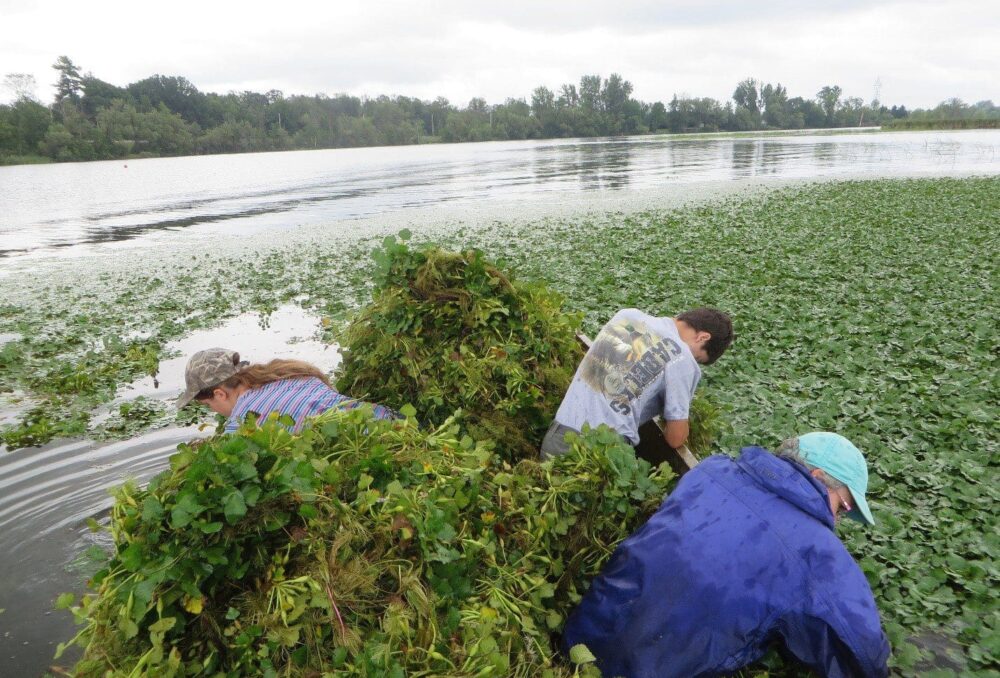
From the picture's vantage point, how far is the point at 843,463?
2.78m

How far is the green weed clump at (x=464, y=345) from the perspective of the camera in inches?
160

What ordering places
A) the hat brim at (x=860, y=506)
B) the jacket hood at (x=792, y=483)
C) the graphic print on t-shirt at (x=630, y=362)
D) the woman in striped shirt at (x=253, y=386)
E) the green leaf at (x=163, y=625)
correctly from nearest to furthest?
the green leaf at (x=163, y=625)
the jacket hood at (x=792, y=483)
the hat brim at (x=860, y=506)
the graphic print on t-shirt at (x=630, y=362)
the woman in striped shirt at (x=253, y=386)

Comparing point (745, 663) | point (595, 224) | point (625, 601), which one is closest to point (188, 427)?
point (625, 601)

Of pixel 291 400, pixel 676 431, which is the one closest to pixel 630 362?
pixel 676 431

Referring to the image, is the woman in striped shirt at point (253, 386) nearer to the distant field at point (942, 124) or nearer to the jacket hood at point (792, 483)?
the jacket hood at point (792, 483)

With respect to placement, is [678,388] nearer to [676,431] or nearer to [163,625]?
[676,431]

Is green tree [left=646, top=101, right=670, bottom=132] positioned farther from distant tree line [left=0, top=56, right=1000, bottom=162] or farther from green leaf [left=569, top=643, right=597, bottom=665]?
green leaf [left=569, top=643, right=597, bottom=665]

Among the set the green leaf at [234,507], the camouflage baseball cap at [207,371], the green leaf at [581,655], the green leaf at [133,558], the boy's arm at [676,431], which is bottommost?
the green leaf at [581,655]

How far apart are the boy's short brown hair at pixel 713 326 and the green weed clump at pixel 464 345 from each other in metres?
0.96

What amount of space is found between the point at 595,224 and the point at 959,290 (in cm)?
980

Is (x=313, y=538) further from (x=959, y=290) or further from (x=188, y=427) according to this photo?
(x=959, y=290)

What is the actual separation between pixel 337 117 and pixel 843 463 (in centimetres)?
13310

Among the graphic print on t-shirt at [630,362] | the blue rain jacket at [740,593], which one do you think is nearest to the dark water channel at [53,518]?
the blue rain jacket at [740,593]

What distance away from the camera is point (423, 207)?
82.9 ft
